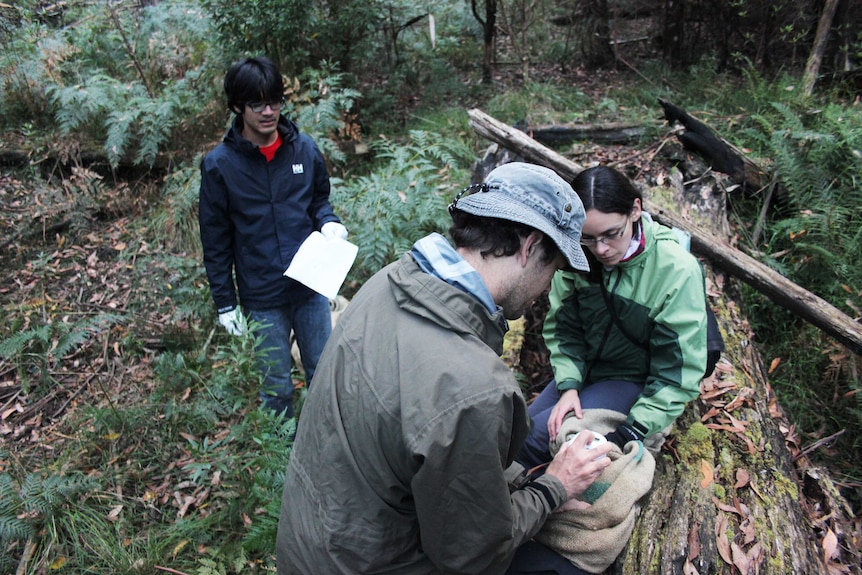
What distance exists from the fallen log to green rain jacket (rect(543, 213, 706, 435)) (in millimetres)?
324

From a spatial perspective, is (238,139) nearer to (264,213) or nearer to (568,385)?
(264,213)

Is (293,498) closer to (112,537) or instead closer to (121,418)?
(112,537)

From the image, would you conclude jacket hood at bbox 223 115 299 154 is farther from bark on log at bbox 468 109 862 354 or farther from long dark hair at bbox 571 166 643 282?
bark on log at bbox 468 109 862 354

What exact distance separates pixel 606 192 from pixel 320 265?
1.76m

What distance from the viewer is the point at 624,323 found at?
272 centimetres

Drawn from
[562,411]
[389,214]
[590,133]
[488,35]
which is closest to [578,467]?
[562,411]

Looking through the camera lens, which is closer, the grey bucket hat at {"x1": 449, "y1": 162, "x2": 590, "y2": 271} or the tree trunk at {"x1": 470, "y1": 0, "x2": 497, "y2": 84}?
the grey bucket hat at {"x1": 449, "y1": 162, "x2": 590, "y2": 271}

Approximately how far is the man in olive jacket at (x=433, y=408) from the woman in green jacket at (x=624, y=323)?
2.62ft

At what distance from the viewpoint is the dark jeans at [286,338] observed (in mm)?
3473

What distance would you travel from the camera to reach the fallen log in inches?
90.1

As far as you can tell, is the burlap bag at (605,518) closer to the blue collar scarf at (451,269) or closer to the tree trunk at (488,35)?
the blue collar scarf at (451,269)

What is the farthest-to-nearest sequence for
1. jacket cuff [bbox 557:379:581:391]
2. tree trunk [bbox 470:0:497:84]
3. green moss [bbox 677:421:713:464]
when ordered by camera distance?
tree trunk [bbox 470:0:497:84]
jacket cuff [bbox 557:379:581:391]
green moss [bbox 677:421:713:464]

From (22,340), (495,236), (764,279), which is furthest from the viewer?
(22,340)

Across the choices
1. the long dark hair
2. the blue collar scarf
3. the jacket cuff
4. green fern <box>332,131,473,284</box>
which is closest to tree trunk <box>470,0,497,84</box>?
green fern <box>332,131,473,284</box>
